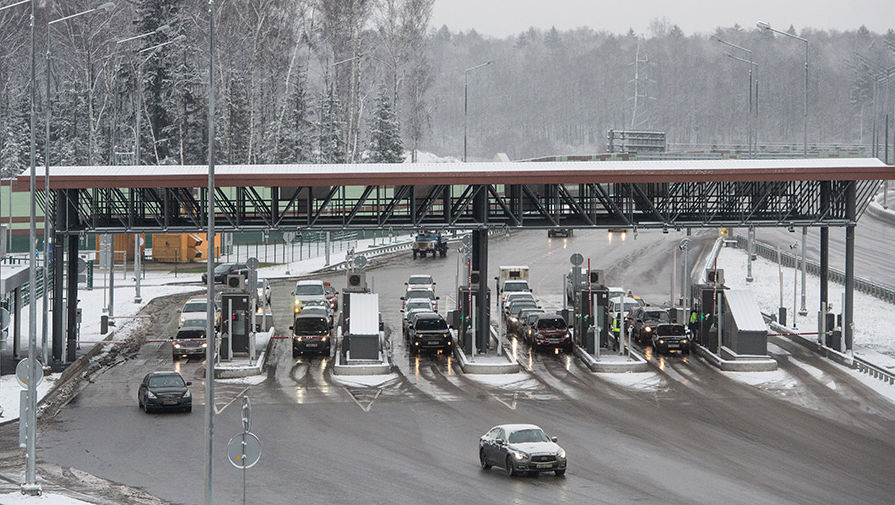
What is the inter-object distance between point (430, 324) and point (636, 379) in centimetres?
839

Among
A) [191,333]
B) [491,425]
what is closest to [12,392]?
[191,333]

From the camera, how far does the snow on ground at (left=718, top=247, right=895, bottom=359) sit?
49.9 m

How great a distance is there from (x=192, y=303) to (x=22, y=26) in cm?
7031

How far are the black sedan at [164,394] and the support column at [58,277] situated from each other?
270 inches

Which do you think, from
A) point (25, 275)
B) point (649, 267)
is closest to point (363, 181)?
point (25, 275)

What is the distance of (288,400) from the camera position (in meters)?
36.1

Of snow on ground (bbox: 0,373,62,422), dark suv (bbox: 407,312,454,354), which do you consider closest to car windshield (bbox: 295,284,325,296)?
dark suv (bbox: 407,312,454,354)

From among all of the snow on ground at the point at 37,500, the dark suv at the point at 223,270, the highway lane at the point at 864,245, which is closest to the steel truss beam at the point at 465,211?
the snow on ground at the point at 37,500

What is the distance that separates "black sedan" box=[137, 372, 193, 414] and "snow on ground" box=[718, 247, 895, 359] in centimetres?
2511

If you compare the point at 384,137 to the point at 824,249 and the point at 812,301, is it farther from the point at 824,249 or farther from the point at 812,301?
the point at 824,249

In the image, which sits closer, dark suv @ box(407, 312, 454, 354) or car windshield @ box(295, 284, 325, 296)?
dark suv @ box(407, 312, 454, 354)

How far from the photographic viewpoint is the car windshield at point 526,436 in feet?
87.8

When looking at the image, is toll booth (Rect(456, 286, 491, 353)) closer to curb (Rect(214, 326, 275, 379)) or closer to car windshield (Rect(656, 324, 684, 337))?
car windshield (Rect(656, 324, 684, 337))

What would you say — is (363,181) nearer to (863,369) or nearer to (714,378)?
(714,378)
